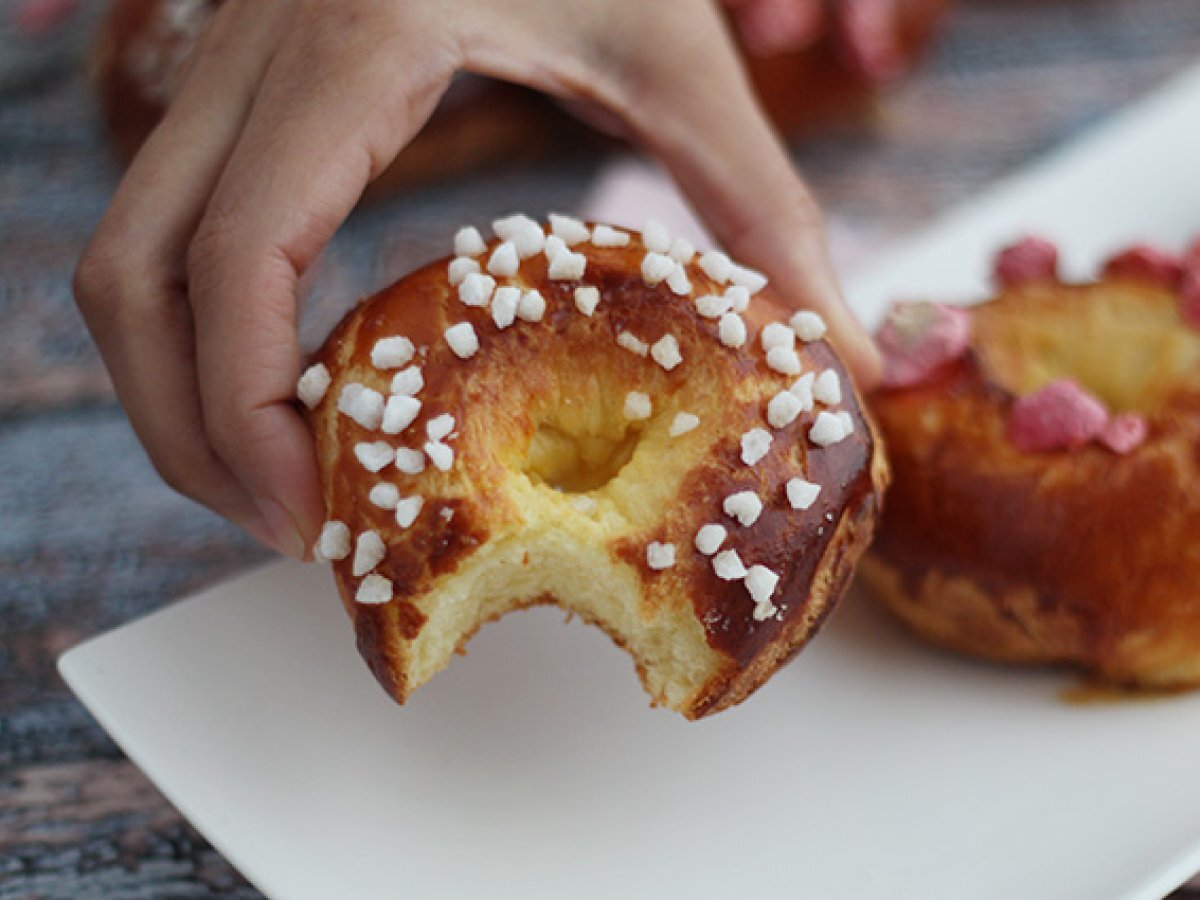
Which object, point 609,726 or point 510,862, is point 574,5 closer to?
point 609,726

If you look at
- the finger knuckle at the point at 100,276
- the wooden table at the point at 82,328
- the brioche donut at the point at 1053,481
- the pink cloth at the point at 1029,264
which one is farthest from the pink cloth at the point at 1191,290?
the finger knuckle at the point at 100,276

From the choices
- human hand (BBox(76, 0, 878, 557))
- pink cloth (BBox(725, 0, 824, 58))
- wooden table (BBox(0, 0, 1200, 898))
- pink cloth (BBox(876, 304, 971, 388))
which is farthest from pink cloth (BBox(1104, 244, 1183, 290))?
pink cloth (BBox(725, 0, 824, 58))

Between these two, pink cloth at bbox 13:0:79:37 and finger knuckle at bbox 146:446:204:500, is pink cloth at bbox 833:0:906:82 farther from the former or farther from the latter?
finger knuckle at bbox 146:446:204:500

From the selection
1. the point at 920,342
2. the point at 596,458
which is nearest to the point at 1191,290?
the point at 920,342

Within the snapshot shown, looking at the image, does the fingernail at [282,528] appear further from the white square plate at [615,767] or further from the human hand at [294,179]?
the white square plate at [615,767]

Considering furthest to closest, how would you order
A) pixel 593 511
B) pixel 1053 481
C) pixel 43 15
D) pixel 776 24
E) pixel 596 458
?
pixel 43 15 → pixel 776 24 → pixel 1053 481 → pixel 596 458 → pixel 593 511

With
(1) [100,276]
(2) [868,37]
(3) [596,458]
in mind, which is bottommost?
(2) [868,37]

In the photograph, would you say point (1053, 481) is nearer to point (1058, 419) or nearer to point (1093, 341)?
point (1058, 419)
